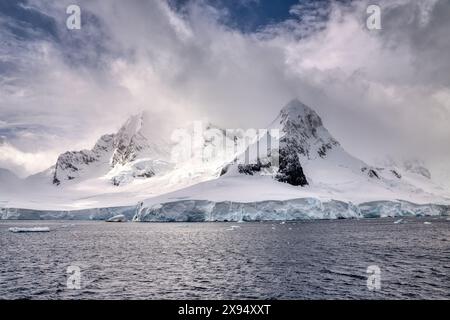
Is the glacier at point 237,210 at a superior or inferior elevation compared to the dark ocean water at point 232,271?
superior

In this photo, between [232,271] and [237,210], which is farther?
[237,210]

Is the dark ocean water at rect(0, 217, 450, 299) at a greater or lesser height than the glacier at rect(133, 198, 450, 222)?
lesser

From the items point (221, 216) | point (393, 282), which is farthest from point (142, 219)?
point (393, 282)

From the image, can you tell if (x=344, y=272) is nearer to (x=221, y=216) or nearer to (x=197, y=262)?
(x=197, y=262)

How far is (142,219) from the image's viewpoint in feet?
586

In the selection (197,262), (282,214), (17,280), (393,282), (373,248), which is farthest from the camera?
(282,214)

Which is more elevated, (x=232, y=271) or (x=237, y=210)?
(x=237, y=210)

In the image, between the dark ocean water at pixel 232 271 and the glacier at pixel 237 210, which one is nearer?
the dark ocean water at pixel 232 271

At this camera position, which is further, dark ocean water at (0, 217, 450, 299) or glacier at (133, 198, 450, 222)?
glacier at (133, 198, 450, 222)

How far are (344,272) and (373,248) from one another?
23751 millimetres

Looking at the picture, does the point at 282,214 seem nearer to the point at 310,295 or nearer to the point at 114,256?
the point at 114,256
